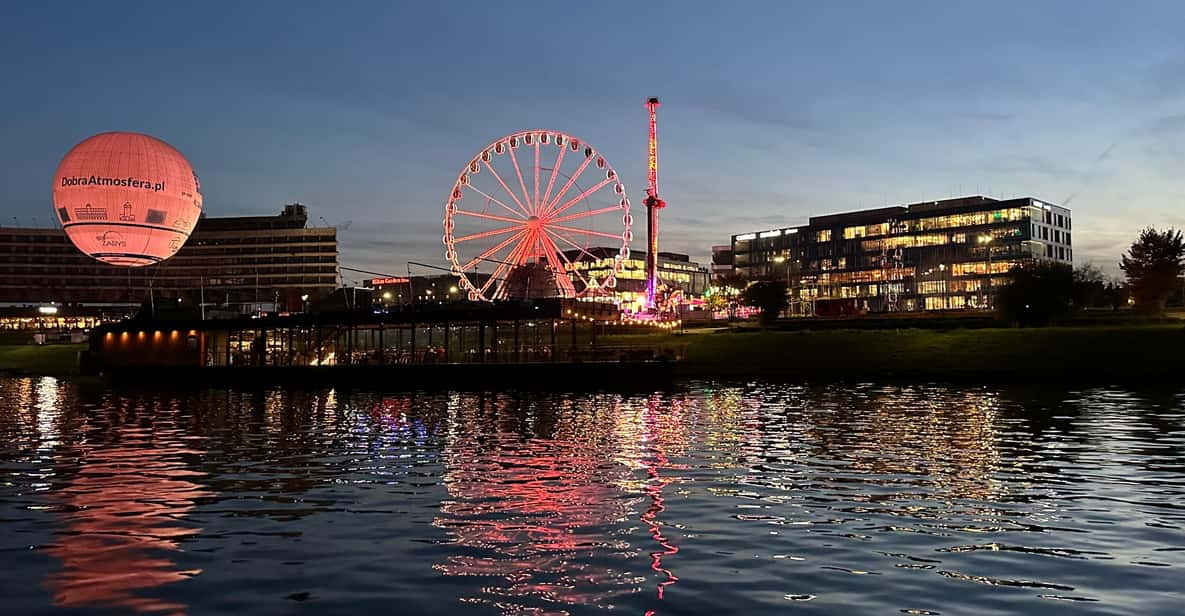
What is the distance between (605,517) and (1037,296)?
109 metres

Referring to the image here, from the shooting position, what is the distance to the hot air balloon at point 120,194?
91.6 m

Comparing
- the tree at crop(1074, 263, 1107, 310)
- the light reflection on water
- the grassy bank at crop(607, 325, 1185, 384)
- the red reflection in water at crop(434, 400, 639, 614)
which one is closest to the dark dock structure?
the grassy bank at crop(607, 325, 1185, 384)

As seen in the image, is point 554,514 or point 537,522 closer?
point 537,522

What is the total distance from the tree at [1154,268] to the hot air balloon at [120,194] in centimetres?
12269

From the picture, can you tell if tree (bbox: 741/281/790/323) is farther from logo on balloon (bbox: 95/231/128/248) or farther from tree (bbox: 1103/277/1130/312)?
logo on balloon (bbox: 95/231/128/248)

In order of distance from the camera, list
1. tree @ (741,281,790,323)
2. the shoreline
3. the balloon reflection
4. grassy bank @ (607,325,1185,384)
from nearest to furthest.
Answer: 1. the balloon reflection
2. the shoreline
3. grassy bank @ (607,325,1185,384)
4. tree @ (741,281,790,323)

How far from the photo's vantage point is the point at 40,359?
138m

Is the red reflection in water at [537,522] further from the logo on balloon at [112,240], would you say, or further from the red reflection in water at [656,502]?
the logo on balloon at [112,240]

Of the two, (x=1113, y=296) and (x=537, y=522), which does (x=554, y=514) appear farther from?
(x=1113, y=296)

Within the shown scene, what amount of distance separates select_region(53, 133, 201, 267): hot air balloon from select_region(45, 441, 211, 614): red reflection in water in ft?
232

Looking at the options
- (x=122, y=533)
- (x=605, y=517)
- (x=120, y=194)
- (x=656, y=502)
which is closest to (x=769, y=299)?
(x=120, y=194)

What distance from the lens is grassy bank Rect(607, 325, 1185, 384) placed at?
79.9 metres

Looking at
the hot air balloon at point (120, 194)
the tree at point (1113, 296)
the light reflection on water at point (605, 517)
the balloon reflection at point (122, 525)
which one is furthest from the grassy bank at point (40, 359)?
the tree at point (1113, 296)

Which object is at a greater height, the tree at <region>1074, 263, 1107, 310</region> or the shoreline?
the tree at <region>1074, 263, 1107, 310</region>
